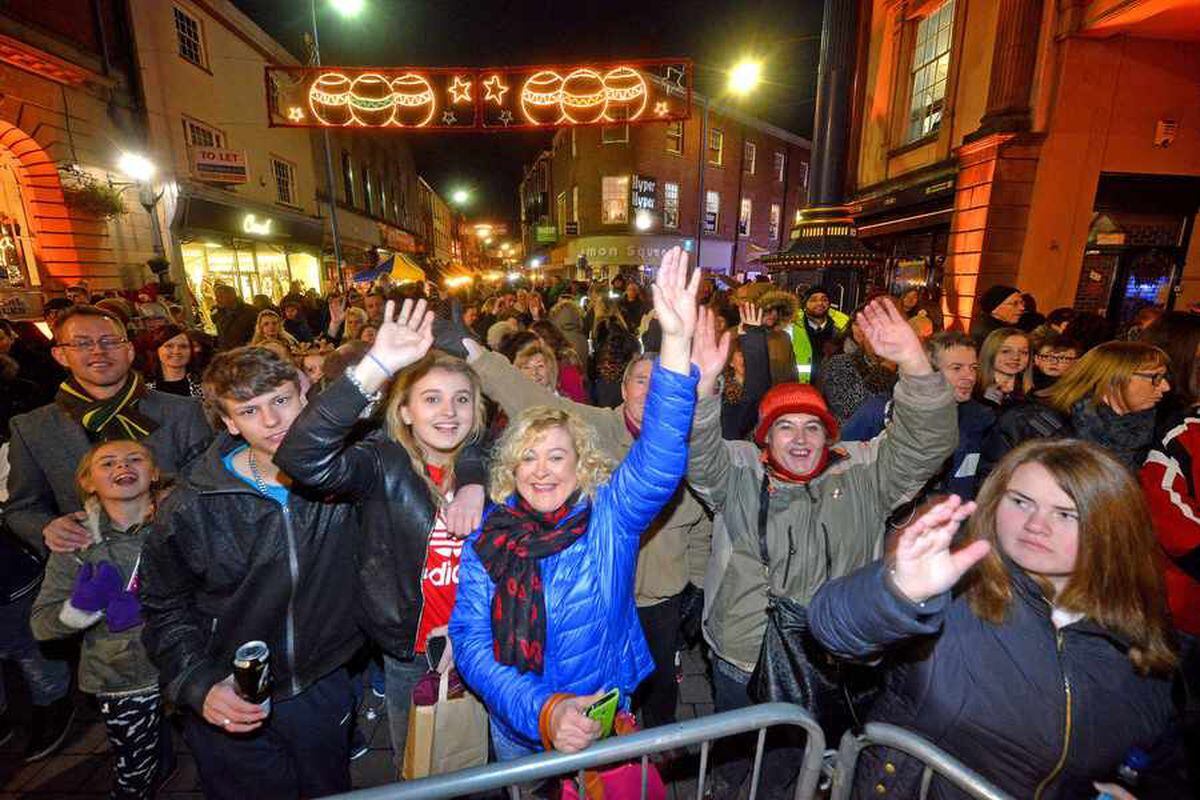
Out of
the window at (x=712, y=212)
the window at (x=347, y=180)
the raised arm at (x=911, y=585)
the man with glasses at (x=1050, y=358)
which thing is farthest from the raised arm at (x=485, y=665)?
the window at (x=712, y=212)

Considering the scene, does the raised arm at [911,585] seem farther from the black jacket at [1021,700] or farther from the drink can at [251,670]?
the drink can at [251,670]

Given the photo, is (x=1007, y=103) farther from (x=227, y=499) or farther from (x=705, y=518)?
(x=227, y=499)

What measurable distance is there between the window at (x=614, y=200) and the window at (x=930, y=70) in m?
18.8

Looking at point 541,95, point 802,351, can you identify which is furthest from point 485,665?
point 541,95

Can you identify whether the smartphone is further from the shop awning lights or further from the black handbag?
the shop awning lights

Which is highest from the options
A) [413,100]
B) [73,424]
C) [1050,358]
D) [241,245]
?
[413,100]

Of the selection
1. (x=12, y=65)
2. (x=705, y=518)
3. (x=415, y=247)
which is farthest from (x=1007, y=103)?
(x=415, y=247)

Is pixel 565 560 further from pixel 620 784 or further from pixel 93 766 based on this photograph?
pixel 93 766

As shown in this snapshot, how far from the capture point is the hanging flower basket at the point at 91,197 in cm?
1055

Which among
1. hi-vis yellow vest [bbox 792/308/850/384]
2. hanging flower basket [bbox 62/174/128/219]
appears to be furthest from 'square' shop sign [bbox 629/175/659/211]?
hi-vis yellow vest [bbox 792/308/850/384]

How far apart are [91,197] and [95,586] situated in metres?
12.6

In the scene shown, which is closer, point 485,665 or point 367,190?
point 485,665

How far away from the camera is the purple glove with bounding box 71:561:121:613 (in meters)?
2.55

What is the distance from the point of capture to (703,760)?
5.33 ft
